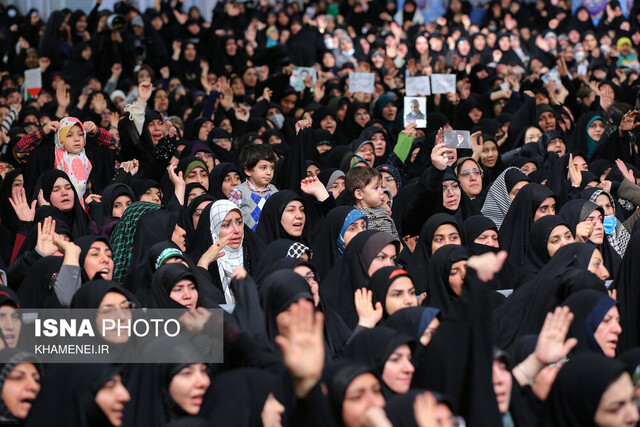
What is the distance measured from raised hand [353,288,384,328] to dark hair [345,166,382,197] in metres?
1.76

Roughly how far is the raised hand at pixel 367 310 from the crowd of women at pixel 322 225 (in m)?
0.01

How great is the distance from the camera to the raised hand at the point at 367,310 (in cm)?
462

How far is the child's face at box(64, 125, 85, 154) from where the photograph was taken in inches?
306

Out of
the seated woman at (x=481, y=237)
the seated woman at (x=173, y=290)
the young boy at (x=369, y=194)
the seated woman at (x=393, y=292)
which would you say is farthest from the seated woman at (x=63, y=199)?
the seated woman at (x=393, y=292)

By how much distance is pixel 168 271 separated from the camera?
4930mm

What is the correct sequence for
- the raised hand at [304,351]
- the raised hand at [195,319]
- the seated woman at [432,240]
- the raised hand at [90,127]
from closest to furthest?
1. the raised hand at [304,351]
2. the raised hand at [195,319]
3. the seated woman at [432,240]
4. the raised hand at [90,127]

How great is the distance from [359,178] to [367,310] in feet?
6.42

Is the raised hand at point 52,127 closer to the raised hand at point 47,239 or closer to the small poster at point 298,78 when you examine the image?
the raised hand at point 47,239

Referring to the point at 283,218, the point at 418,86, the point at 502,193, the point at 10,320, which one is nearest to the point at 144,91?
the point at 418,86

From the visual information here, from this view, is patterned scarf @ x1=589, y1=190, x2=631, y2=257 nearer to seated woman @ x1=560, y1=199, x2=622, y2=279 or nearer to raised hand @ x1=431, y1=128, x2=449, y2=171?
seated woman @ x1=560, y1=199, x2=622, y2=279

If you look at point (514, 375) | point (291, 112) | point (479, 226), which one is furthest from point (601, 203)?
point (291, 112)

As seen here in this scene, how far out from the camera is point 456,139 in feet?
24.5

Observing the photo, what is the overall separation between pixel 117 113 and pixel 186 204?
10.1 ft

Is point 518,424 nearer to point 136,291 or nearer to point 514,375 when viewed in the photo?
point 514,375
